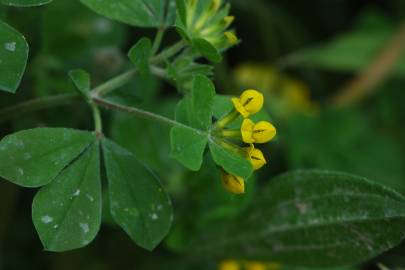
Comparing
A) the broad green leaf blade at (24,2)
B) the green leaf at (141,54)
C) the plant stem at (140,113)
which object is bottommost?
the broad green leaf blade at (24,2)

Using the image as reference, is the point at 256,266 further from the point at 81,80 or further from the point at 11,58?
the point at 11,58

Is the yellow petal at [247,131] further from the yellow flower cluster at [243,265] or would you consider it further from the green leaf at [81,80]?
the yellow flower cluster at [243,265]

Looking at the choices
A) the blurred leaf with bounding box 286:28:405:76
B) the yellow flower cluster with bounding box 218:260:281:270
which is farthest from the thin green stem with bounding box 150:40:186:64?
the blurred leaf with bounding box 286:28:405:76

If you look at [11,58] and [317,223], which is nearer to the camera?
[11,58]

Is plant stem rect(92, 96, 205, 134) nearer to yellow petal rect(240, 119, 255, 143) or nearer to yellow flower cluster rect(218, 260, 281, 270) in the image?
yellow petal rect(240, 119, 255, 143)

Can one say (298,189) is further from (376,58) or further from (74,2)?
(376,58)

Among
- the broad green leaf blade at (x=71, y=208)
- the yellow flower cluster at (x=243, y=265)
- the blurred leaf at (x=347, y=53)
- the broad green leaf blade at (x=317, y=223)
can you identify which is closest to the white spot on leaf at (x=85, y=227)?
the broad green leaf blade at (x=71, y=208)

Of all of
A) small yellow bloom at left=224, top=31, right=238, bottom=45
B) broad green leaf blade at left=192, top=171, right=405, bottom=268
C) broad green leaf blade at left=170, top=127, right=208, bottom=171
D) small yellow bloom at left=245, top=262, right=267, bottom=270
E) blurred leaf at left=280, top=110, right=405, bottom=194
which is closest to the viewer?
broad green leaf blade at left=170, top=127, right=208, bottom=171

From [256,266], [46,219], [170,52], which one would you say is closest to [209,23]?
[170,52]
